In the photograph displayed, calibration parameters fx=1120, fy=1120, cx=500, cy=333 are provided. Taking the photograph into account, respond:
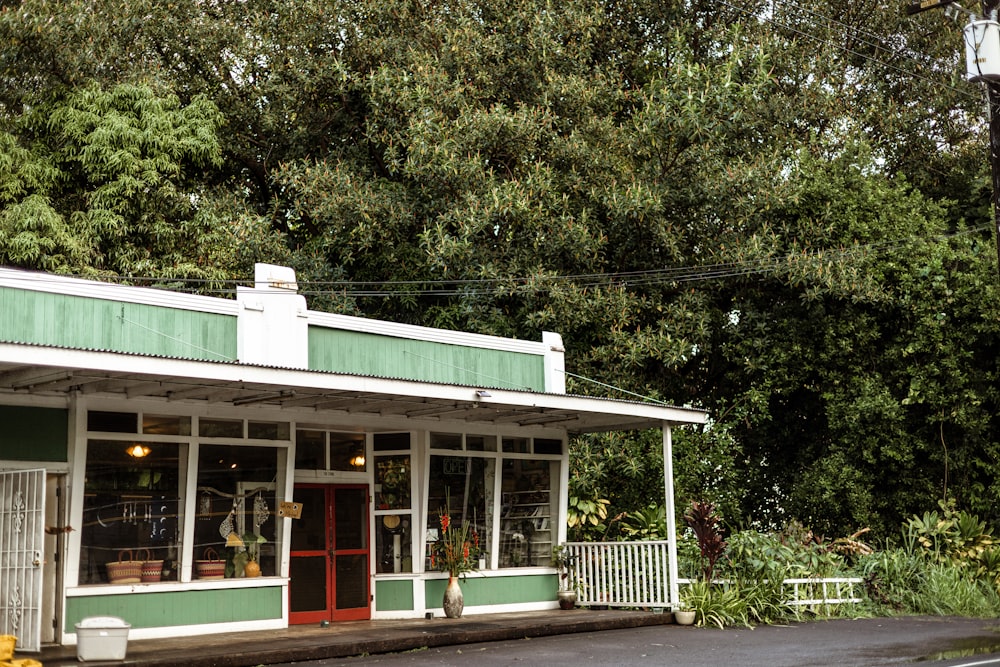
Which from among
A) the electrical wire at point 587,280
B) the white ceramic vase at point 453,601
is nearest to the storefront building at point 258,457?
the white ceramic vase at point 453,601

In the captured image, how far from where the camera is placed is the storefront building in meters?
11.5

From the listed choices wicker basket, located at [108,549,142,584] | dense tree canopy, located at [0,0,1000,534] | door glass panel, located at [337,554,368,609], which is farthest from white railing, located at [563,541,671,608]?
wicker basket, located at [108,549,142,584]

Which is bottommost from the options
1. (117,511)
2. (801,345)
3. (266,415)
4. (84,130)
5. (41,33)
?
(117,511)

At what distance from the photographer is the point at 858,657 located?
456 inches

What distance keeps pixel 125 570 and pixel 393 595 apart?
157 inches

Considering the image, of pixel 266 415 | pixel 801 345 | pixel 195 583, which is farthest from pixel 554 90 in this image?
pixel 195 583

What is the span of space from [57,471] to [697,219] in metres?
14.1

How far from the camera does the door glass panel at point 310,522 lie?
47.1 feet

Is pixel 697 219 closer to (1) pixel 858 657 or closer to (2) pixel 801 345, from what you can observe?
(2) pixel 801 345

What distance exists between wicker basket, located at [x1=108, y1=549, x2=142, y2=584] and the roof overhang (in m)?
1.78

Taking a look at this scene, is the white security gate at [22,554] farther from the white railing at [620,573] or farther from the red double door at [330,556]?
the white railing at [620,573]

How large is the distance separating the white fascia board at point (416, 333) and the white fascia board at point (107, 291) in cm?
131

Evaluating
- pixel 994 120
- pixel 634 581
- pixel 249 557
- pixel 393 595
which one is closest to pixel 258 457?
Result: pixel 249 557

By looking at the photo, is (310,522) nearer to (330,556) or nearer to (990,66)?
(330,556)
